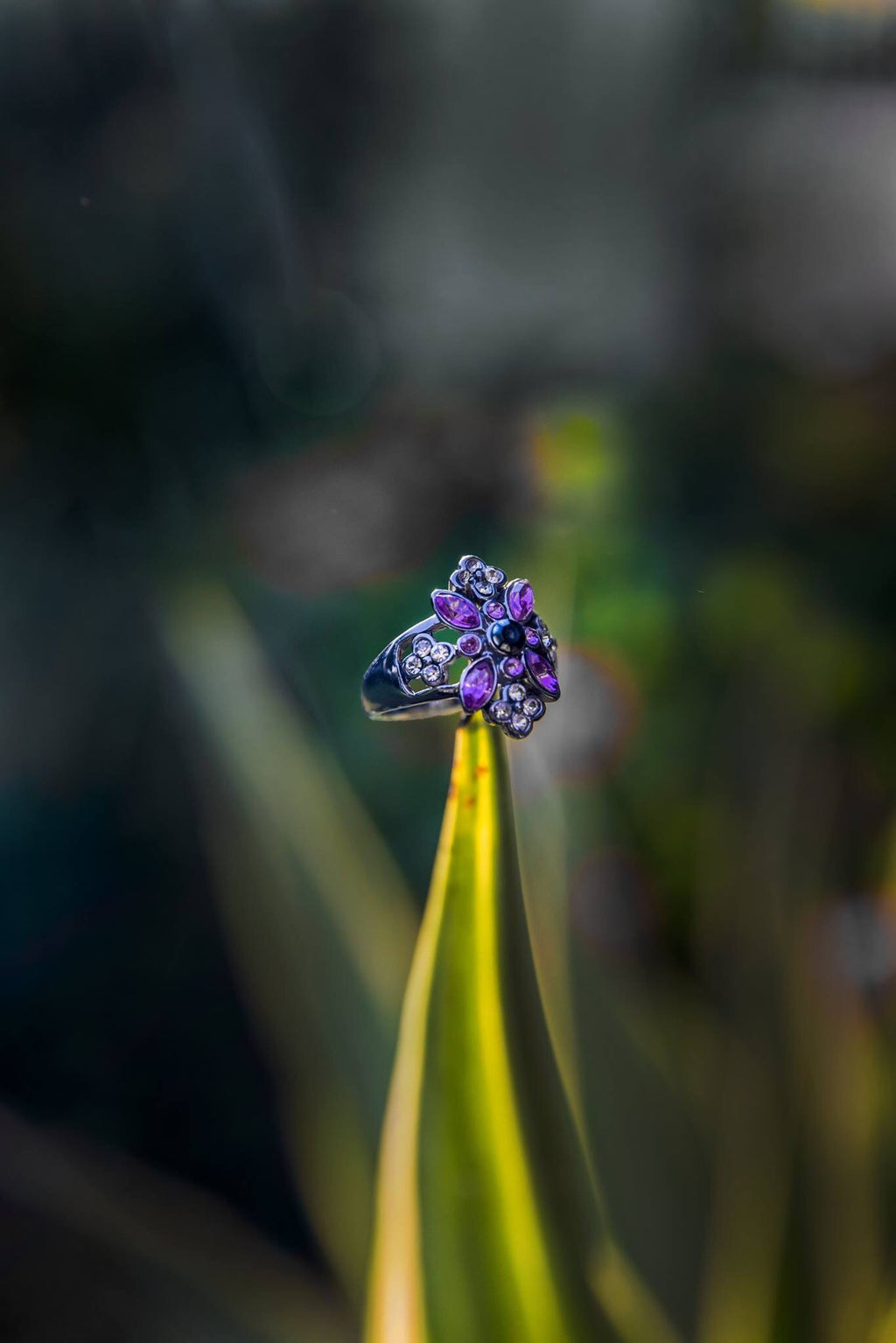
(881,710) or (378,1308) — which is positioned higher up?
(881,710)

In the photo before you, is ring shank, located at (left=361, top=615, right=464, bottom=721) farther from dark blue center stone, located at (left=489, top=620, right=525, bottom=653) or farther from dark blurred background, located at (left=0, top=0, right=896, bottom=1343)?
dark blurred background, located at (left=0, top=0, right=896, bottom=1343)

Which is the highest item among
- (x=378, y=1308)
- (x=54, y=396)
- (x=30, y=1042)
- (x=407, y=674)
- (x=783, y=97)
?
(x=783, y=97)

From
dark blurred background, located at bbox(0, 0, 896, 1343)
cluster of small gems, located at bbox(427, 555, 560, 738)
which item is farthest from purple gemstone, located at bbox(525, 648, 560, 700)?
dark blurred background, located at bbox(0, 0, 896, 1343)

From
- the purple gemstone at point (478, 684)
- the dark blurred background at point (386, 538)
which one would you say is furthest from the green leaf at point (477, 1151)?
the dark blurred background at point (386, 538)

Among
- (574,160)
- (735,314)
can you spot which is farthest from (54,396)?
(735,314)

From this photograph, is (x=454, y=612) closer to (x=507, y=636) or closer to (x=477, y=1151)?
(x=507, y=636)

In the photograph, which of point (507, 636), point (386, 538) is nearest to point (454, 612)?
point (507, 636)

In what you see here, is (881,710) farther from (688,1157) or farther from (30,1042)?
(30,1042)

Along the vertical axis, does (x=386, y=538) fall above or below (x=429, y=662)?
above
